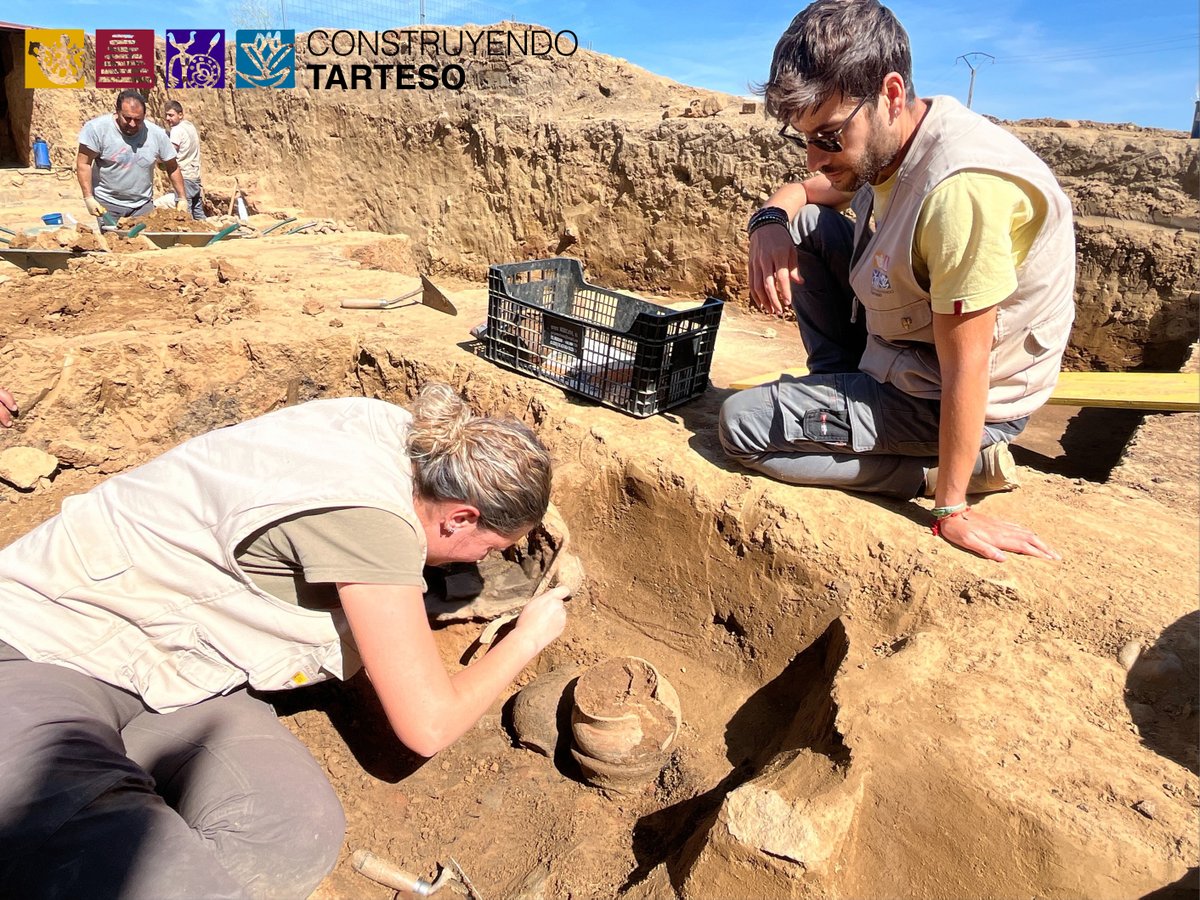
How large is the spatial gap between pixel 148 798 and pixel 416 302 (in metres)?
4.15

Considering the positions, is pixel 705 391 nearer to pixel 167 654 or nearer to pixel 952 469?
pixel 952 469

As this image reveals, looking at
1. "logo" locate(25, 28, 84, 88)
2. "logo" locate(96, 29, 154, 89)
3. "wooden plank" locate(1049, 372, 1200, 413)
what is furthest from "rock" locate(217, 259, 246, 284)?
"logo" locate(25, 28, 84, 88)

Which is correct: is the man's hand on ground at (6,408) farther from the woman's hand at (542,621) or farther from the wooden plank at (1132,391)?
the wooden plank at (1132,391)

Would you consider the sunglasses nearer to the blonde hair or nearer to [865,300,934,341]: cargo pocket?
[865,300,934,341]: cargo pocket

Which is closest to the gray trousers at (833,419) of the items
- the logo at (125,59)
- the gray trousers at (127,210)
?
the gray trousers at (127,210)

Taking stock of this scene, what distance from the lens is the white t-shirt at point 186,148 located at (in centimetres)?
842

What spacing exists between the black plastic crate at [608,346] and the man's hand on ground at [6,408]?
2.39 m

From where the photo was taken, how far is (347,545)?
1.69 m

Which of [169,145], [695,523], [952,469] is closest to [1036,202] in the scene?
[952,469]

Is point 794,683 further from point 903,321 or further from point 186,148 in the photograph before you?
point 186,148

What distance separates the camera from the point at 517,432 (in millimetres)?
1896

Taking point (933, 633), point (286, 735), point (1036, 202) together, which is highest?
point (1036, 202)

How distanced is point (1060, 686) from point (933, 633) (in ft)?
1.19

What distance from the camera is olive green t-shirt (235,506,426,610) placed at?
1.68 m
